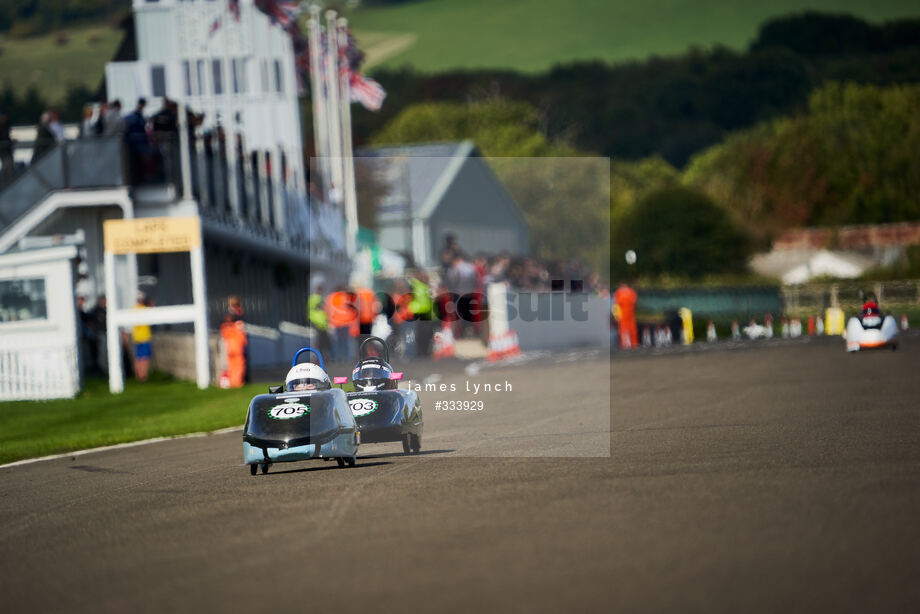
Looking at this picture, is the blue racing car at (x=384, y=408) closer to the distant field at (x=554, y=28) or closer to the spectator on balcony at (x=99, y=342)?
the spectator on balcony at (x=99, y=342)

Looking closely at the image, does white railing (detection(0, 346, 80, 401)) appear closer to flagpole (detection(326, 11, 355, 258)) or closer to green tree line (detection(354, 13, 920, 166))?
flagpole (detection(326, 11, 355, 258))

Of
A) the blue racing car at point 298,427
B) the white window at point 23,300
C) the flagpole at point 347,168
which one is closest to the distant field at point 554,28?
the flagpole at point 347,168

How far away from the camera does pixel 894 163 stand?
9631 centimetres

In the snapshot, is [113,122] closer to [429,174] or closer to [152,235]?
[152,235]

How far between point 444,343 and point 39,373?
9294 mm

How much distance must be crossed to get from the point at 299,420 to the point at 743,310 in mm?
52678

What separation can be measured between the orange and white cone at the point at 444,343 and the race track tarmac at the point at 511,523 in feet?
50.9

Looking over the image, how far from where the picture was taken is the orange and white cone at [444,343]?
3186cm

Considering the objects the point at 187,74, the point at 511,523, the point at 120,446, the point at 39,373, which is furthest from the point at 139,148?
the point at 511,523

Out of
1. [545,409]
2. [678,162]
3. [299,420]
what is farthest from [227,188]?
[678,162]

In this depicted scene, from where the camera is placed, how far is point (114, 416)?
22797 millimetres

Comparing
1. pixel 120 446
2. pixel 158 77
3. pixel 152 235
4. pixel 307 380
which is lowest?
pixel 120 446

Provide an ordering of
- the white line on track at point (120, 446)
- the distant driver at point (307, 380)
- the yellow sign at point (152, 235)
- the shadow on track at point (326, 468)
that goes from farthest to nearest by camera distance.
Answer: the yellow sign at point (152, 235), the white line on track at point (120, 446), the distant driver at point (307, 380), the shadow on track at point (326, 468)

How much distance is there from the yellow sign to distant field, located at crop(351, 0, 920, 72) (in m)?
95.4
